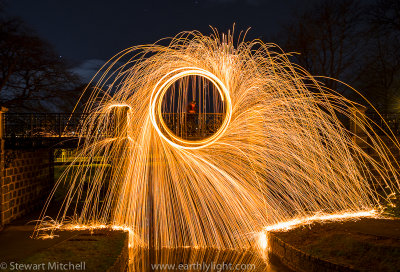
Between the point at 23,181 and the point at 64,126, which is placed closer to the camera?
the point at 23,181

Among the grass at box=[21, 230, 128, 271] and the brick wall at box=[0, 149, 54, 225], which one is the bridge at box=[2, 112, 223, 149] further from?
the grass at box=[21, 230, 128, 271]

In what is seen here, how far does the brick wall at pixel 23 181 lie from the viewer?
11.0 m

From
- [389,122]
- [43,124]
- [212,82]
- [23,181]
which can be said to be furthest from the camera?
[389,122]

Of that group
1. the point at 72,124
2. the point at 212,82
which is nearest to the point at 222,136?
the point at 212,82

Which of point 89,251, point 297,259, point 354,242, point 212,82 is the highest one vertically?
point 212,82

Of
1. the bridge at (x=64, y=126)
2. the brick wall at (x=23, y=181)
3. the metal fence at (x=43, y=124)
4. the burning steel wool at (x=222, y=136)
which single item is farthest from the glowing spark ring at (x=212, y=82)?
the metal fence at (x=43, y=124)

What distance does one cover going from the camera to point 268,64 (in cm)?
946

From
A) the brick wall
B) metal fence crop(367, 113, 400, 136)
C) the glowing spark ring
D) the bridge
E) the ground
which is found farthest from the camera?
metal fence crop(367, 113, 400, 136)

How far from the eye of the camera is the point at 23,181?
12555 millimetres

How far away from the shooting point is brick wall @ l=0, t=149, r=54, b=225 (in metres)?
11.0

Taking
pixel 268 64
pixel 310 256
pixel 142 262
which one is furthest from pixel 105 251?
pixel 268 64

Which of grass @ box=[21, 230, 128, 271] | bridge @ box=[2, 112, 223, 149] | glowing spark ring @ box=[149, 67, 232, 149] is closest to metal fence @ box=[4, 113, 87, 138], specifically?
bridge @ box=[2, 112, 223, 149]

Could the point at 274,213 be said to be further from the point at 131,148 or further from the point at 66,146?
the point at 66,146

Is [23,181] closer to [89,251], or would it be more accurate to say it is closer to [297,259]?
[89,251]
